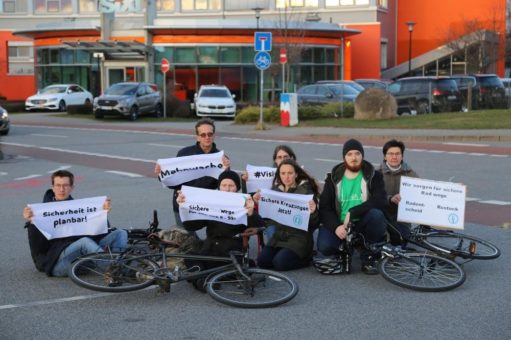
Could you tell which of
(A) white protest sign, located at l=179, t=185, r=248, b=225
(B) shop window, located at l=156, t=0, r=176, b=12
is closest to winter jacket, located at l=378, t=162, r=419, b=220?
(A) white protest sign, located at l=179, t=185, r=248, b=225

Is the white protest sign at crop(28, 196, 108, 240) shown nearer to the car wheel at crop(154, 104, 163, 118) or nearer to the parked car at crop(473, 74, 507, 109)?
the parked car at crop(473, 74, 507, 109)

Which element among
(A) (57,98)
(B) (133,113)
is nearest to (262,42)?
(B) (133,113)

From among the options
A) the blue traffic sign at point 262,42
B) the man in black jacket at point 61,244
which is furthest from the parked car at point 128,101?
the man in black jacket at point 61,244

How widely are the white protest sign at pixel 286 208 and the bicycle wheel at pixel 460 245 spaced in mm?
1285

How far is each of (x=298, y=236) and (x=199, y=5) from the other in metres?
54.2

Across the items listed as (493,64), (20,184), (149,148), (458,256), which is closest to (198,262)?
(458,256)

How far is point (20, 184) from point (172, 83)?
105ft

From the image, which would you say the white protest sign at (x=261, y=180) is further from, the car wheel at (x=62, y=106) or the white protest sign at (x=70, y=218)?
the car wheel at (x=62, y=106)

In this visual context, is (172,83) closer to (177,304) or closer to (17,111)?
(17,111)

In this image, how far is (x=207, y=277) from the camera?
666 centimetres

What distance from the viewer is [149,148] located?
2158 cm

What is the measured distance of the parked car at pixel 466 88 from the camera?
3262 centimetres

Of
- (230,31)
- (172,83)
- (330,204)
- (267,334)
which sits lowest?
(267,334)

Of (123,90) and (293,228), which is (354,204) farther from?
(123,90)
